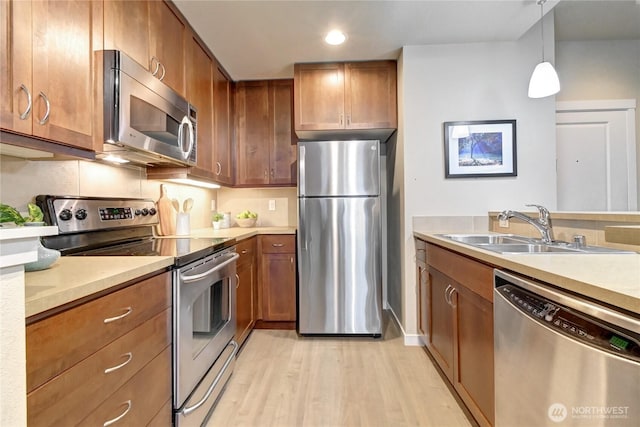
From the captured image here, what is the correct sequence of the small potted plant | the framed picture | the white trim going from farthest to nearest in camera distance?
the small potted plant < the white trim < the framed picture

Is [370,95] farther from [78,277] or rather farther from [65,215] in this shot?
[78,277]

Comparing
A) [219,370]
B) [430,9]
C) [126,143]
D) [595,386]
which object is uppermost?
[430,9]

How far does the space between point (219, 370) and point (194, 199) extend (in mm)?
1620

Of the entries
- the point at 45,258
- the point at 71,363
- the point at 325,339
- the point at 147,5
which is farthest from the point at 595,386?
the point at 147,5

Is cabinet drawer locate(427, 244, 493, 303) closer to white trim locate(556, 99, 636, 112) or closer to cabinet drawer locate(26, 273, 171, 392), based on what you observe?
cabinet drawer locate(26, 273, 171, 392)

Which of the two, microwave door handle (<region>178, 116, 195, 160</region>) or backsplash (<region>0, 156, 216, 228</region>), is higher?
microwave door handle (<region>178, 116, 195, 160</region>)

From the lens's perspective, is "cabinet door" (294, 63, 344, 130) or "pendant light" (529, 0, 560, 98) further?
"cabinet door" (294, 63, 344, 130)

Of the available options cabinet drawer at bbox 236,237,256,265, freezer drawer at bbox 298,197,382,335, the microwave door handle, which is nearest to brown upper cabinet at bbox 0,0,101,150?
the microwave door handle

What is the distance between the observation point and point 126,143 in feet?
4.57

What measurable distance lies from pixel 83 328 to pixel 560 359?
4.26 feet

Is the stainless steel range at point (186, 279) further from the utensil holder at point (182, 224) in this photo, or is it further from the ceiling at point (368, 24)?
the ceiling at point (368, 24)

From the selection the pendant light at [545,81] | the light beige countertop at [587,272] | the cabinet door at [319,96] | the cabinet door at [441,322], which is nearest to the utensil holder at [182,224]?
the cabinet door at [319,96]

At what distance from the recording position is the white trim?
2732 mm

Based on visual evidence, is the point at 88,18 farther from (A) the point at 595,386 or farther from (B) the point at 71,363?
(A) the point at 595,386
